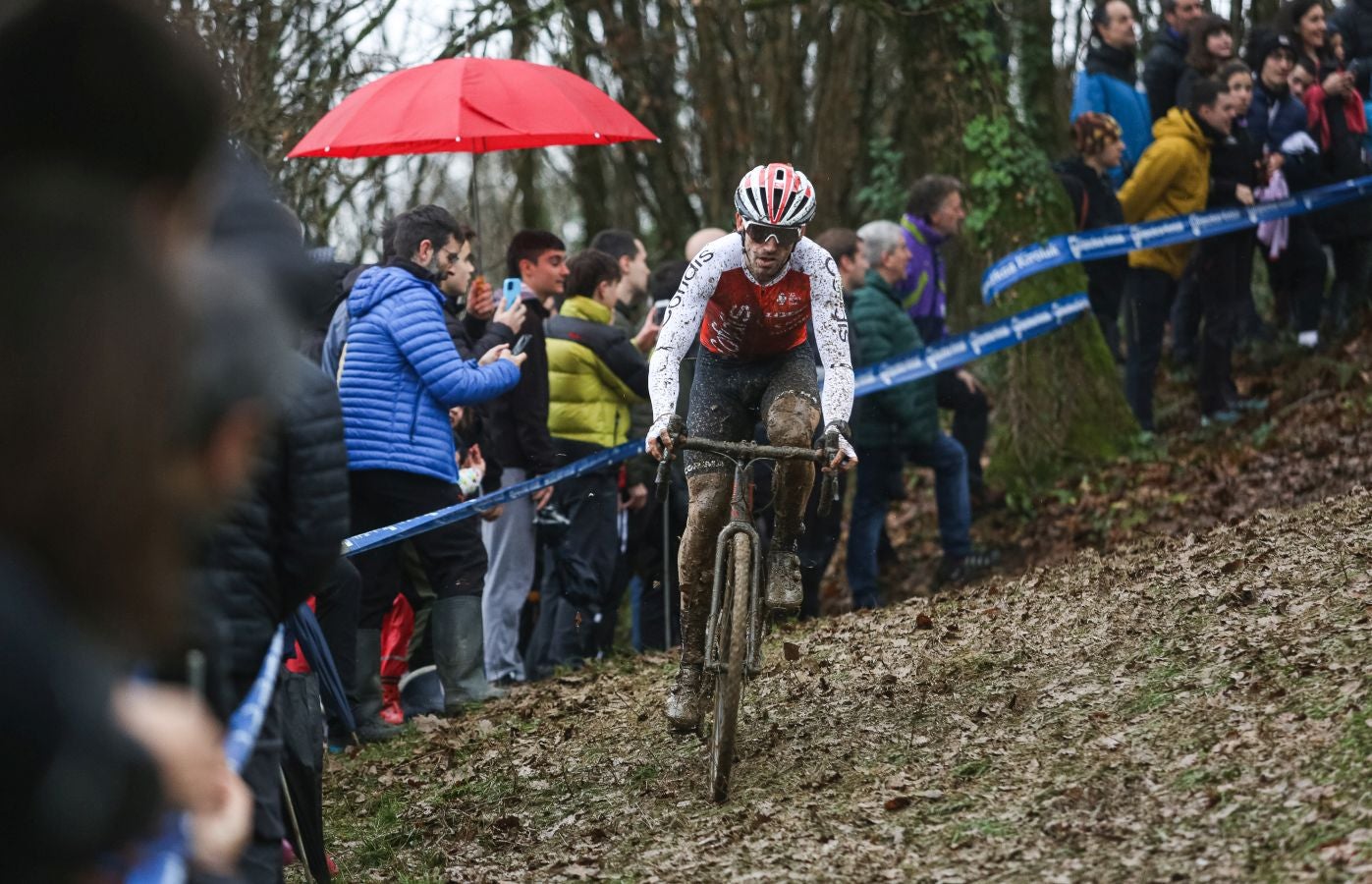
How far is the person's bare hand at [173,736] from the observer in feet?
6.34

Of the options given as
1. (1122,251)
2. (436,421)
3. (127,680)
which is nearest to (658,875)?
(436,421)

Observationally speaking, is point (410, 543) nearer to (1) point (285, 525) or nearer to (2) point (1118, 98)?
(1) point (285, 525)

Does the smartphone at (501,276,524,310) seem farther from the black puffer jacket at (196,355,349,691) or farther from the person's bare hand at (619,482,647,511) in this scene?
the black puffer jacket at (196,355,349,691)

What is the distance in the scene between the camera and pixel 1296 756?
5.59 metres

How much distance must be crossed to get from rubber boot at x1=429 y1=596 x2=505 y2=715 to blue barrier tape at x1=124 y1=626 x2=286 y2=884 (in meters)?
4.56

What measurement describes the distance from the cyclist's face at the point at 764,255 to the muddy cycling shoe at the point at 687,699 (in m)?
1.79

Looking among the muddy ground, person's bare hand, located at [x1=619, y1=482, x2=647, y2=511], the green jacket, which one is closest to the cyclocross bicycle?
the muddy ground

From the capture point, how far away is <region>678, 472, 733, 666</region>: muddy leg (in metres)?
7.20

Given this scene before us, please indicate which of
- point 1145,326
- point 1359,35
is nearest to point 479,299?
point 1145,326

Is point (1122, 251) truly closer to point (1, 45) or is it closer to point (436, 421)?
point (436, 421)

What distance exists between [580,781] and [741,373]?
2.01 metres

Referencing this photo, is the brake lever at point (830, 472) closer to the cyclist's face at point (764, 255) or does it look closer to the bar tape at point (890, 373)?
the cyclist's face at point (764, 255)

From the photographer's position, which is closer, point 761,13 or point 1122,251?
point 1122,251

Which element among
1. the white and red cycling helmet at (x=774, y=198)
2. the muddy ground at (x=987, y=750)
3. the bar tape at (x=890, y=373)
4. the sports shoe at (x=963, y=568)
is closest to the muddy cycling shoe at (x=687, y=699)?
the muddy ground at (x=987, y=750)
